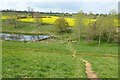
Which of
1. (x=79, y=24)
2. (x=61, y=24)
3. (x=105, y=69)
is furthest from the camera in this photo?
(x=61, y=24)

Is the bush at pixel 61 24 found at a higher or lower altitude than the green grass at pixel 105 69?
higher

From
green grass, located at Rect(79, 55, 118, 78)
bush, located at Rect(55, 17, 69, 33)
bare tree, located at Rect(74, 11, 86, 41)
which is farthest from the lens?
bush, located at Rect(55, 17, 69, 33)

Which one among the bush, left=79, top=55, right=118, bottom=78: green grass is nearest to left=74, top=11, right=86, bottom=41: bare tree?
the bush

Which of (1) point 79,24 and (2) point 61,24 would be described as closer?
(1) point 79,24

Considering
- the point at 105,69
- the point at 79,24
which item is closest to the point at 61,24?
the point at 79,24

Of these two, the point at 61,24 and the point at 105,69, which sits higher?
the point at 61,24

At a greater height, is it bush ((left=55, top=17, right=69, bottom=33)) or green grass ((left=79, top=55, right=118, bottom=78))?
bush ((left=55, top=17, right=69, bottom=33))

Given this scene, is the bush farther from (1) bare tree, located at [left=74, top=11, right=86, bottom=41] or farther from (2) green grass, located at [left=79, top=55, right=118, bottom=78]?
(2) green grass, located at [left=79, top=55, right=118, bottom=78]

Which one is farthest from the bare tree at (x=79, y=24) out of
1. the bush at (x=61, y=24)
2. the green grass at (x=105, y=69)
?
the green grass at (x=105, y=69)

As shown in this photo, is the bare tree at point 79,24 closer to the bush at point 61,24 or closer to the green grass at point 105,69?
the bush at point 61,24

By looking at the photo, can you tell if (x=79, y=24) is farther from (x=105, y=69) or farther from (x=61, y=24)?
(x=105, y=69)

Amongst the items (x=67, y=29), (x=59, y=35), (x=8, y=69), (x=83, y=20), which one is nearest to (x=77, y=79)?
(x=8, y=69)

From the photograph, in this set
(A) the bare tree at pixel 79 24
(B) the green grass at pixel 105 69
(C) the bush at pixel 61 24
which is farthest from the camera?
(C) the bush at pixel 61 24

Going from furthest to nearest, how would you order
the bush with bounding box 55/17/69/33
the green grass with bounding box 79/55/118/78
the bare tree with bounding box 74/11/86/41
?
the bush with bounding box 55/17/69/33 < the bare tree with bounding box 74/11/86/41 < the green grass with bounding box 79/55/118/78
